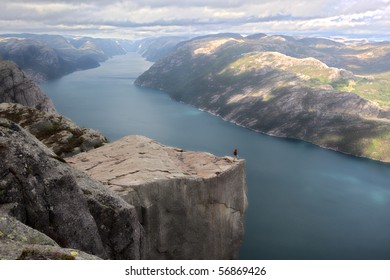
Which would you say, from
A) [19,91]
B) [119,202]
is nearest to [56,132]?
[119,202]

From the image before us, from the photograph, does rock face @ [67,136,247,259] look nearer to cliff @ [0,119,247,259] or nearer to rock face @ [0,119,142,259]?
cliff @ [0,119,247,259]

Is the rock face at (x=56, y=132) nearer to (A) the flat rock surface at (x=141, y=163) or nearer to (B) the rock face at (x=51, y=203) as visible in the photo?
(A) the flat rock surface at (x=141, y=163)

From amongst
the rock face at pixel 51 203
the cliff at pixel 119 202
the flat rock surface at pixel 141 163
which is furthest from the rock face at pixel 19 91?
the rock face at pixel 51 203

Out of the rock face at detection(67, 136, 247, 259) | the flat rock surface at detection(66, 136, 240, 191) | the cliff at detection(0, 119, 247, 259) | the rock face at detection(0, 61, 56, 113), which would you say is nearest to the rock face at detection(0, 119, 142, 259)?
the cliff at detection(0, 119, 247, 259)

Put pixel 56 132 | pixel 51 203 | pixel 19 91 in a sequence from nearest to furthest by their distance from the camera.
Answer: pixel 51 203, pixel 56 132, pixel 19 91

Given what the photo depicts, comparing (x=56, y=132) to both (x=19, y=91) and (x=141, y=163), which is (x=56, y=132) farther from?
(x=19, y=91)

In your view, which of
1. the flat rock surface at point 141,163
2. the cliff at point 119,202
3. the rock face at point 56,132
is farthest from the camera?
the rock face at point 56,132
